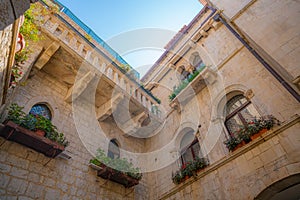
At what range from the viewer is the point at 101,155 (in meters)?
6.67

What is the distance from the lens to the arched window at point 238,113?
21.0ft

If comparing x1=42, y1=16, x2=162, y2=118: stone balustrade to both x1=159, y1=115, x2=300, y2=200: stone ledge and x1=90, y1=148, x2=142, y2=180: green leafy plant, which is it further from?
x1=159, y1=115, x2=300, y2=200: stone ledge

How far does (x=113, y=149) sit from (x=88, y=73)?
3.16 meters

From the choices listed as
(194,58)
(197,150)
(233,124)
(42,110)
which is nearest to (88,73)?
(42,110)

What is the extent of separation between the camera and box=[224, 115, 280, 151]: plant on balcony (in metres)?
5.21

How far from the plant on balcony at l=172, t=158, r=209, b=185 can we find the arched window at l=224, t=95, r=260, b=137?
4.44ft

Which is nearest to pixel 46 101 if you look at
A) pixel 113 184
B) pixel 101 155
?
pixel 101 155

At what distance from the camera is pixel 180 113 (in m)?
9.09

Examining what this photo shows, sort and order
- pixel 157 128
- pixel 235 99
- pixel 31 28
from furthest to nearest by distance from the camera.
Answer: pixel 157 128
pixel 235 99
pixel 31 28

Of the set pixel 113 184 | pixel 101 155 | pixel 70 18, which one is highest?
pixel 70 18

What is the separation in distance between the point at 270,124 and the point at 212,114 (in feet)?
7.69

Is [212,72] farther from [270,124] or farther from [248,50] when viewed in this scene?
[270,124]

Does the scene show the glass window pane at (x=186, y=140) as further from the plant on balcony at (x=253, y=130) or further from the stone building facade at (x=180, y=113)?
the plant on balcony at (x=253, y=130)

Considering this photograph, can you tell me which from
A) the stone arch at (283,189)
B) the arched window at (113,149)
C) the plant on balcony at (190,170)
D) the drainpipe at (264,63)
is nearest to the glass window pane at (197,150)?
the plant on balcony at (190,170)
